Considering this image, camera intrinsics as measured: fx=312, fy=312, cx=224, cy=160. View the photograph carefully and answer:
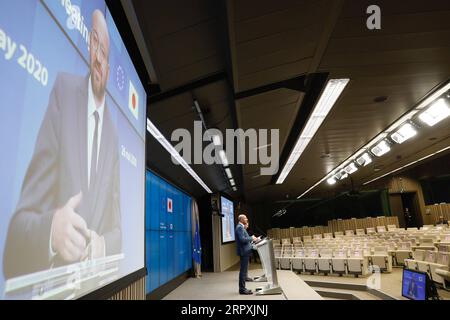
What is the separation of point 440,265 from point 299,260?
4.92m

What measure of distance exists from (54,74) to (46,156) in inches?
14.0

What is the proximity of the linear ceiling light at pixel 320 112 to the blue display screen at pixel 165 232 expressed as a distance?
366 cm

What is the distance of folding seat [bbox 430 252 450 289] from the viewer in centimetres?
628

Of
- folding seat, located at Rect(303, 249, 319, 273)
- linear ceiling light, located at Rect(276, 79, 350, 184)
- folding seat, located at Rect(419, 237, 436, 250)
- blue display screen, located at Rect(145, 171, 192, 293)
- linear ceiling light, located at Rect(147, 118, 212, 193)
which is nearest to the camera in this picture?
Answer: linear ceiling light, located at Rect(147, 118, 212, 193)

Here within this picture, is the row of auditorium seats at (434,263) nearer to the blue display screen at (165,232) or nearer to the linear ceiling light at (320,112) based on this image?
the linear ceiling light at (320,112)

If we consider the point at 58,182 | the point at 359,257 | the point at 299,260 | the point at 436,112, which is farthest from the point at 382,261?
the point at 58,182

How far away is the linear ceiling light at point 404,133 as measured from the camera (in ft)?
22.1

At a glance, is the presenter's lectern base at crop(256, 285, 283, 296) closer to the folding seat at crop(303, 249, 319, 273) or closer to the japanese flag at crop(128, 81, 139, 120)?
the folding seat at crop(303, 249, 319, 273)

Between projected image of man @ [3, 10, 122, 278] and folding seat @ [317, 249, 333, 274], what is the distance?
896 centimetres

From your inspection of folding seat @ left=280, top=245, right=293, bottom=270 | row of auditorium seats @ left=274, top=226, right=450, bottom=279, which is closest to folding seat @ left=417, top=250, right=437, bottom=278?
row of auditorium seats @ left=274, top=226, right=450, bottom=279

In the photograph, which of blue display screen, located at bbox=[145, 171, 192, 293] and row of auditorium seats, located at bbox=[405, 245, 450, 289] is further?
blue display screen, located at bbox=[145, 171, 192, 293]

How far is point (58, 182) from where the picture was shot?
1321 millimetres
